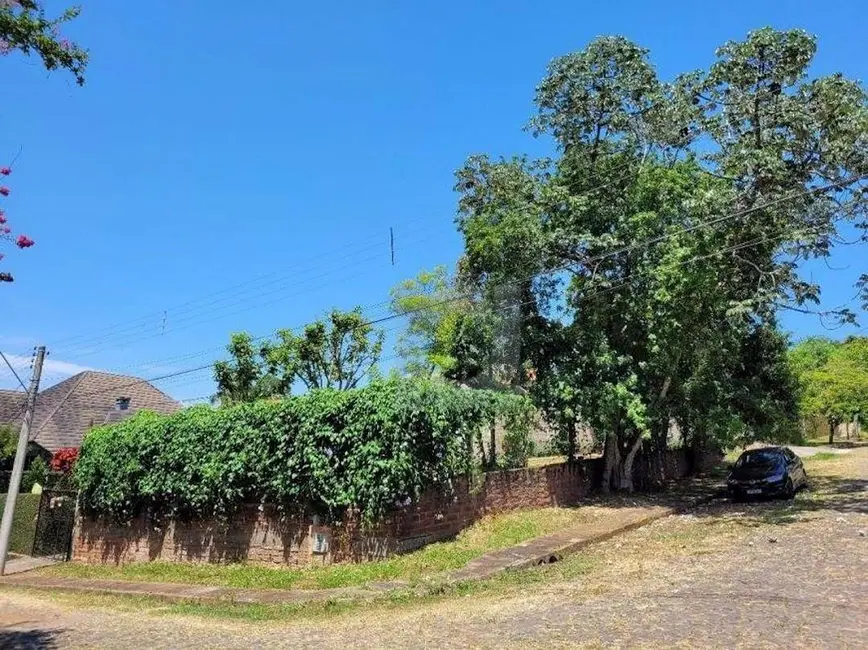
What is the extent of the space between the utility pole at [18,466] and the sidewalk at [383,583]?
0.93m

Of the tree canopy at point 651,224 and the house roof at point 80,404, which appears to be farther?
the house roof at point 80,404

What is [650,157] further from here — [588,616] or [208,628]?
[208,628]

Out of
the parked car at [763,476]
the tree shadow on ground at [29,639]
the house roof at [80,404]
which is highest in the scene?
the house roof at [80,404]

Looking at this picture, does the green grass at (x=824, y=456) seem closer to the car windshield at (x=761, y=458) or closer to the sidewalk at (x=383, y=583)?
the car windshield at (x=761, y=458)

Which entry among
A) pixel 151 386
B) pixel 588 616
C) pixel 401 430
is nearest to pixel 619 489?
pixel 401 430

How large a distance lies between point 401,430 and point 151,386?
2616 centimetres

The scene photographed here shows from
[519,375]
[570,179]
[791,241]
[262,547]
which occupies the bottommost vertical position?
[262,547]

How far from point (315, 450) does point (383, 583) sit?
322 cm

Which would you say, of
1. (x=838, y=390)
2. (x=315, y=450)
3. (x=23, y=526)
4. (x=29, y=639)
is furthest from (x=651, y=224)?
(x=838, y=390)

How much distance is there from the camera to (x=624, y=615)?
7879mm

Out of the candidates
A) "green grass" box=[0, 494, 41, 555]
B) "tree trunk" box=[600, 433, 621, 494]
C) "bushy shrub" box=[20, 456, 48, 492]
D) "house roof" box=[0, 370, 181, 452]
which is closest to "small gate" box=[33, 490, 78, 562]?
"green grass" box=[0, 494, 41, 555]

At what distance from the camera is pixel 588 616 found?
7969 mm

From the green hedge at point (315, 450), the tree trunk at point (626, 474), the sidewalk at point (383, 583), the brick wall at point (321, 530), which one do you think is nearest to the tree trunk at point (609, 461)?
the tree trunk at point (626, 474)

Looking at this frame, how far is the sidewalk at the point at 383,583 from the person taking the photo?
35.3ft
